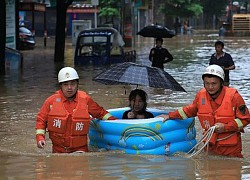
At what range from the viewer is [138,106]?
31.6 feet

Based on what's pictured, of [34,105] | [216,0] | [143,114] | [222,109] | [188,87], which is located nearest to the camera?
[222,109]

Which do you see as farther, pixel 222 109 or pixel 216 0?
pixel 216 0

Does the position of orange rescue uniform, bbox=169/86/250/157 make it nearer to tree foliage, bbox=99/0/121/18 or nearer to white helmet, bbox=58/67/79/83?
white helmet, bbox=58/67/79/83

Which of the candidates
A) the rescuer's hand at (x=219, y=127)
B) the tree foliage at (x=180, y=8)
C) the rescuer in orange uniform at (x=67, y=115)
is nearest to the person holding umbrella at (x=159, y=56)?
the rescuer in orange uniform at (x=67, y=115)

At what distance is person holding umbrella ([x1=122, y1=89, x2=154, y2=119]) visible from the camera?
9531 millimetres

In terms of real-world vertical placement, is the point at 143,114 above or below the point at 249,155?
above

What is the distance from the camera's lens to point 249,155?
9.96 meters

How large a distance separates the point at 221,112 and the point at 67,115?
6.09 feet

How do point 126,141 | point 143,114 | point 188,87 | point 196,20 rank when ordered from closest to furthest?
1. point 126,141
2. point 143,114
3. point 188,87
4. point 196,20

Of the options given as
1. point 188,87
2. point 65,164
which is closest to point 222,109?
point 65,164

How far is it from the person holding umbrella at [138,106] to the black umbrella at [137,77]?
21 centimetres

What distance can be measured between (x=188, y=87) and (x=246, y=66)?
862 cm

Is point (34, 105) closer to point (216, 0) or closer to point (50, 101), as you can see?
point (50, 101)

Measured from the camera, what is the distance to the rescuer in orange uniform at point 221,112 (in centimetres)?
826
